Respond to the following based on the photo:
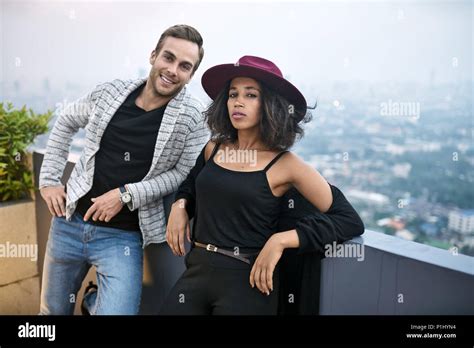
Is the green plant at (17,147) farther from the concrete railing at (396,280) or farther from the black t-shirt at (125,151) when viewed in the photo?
the concrete railing at (396,280)

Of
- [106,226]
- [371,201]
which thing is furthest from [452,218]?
[106,226]

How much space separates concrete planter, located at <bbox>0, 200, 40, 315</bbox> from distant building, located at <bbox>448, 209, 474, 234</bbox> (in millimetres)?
1749

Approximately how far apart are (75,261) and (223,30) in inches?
36.9

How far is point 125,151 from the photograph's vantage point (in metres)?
1.89

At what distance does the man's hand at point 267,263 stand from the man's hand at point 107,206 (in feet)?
1.82

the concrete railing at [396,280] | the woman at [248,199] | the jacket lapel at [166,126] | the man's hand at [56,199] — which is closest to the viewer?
the concrete railing at [396,280]

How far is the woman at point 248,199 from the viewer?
156 centimetres

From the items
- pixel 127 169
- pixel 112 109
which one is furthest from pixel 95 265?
pixel 112 109

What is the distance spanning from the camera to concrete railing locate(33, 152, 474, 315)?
142cm

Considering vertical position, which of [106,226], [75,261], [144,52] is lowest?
[75,261]

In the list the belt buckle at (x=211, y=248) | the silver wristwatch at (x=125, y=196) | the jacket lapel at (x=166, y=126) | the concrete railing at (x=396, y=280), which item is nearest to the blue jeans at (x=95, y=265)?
the silver wristwatch at (x=125, y=196)

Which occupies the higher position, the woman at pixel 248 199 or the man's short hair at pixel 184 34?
the man's short hair at pixel 184 34

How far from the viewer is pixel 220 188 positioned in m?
1.58
